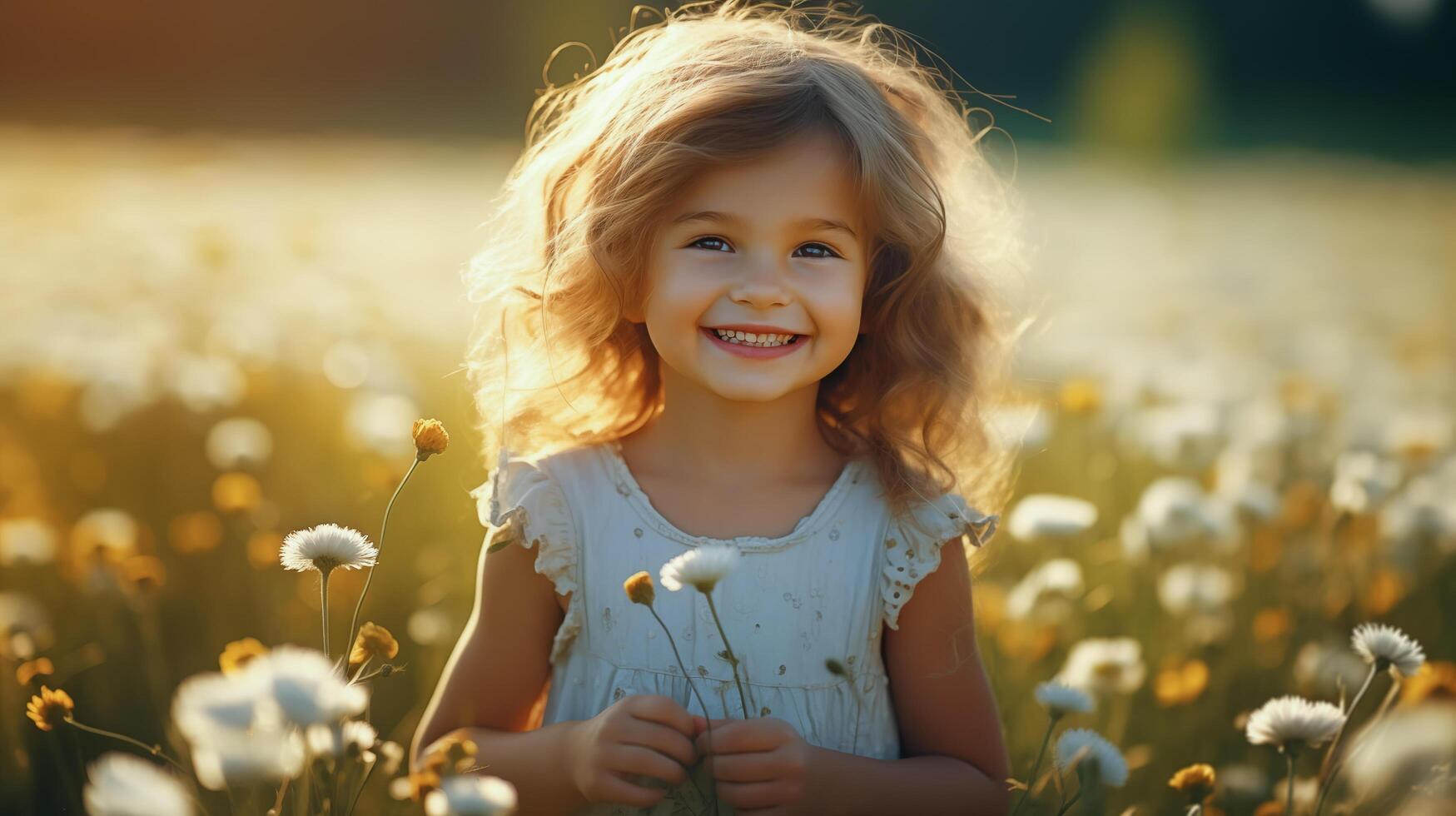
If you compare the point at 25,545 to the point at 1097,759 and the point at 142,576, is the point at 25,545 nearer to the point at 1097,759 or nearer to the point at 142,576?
the point at 142,576

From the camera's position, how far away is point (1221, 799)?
6.50 ft

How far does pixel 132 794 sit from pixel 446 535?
6.02 feet

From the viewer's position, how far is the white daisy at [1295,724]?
147 cm

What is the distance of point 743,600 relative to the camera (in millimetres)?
1701

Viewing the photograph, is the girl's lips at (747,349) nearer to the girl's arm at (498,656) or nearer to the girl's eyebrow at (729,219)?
the girl's eyebrow at (729,219)

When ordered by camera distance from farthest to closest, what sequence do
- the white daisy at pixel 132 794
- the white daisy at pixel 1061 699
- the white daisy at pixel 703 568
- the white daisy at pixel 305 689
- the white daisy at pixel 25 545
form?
the white daisy at pixel 25 545
the white daisy at pixel 1061 699
the white daisy at pixel 703 568
the white daisy at pixel 305 689
the white daisy at pixel 132 794

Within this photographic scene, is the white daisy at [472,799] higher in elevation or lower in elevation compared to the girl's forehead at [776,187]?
lower

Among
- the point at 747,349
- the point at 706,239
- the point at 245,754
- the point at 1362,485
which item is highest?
the point at 706,239

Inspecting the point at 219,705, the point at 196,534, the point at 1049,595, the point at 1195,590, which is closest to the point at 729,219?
the point at 219,705

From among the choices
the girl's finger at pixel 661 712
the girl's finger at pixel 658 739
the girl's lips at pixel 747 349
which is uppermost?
the girl's lips at pixel 747 349

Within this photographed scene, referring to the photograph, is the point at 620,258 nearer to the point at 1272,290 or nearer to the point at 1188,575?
the point at 1188,575

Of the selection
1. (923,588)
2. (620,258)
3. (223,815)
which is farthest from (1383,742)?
(223,815)

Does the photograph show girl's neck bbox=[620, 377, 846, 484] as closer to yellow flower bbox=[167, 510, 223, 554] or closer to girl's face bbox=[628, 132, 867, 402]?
girl's face bbox=[628, 132, 867, 402]

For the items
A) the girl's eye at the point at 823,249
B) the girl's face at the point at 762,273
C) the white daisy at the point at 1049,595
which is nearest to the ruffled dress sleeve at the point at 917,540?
the girl's face at the point at 762,273
